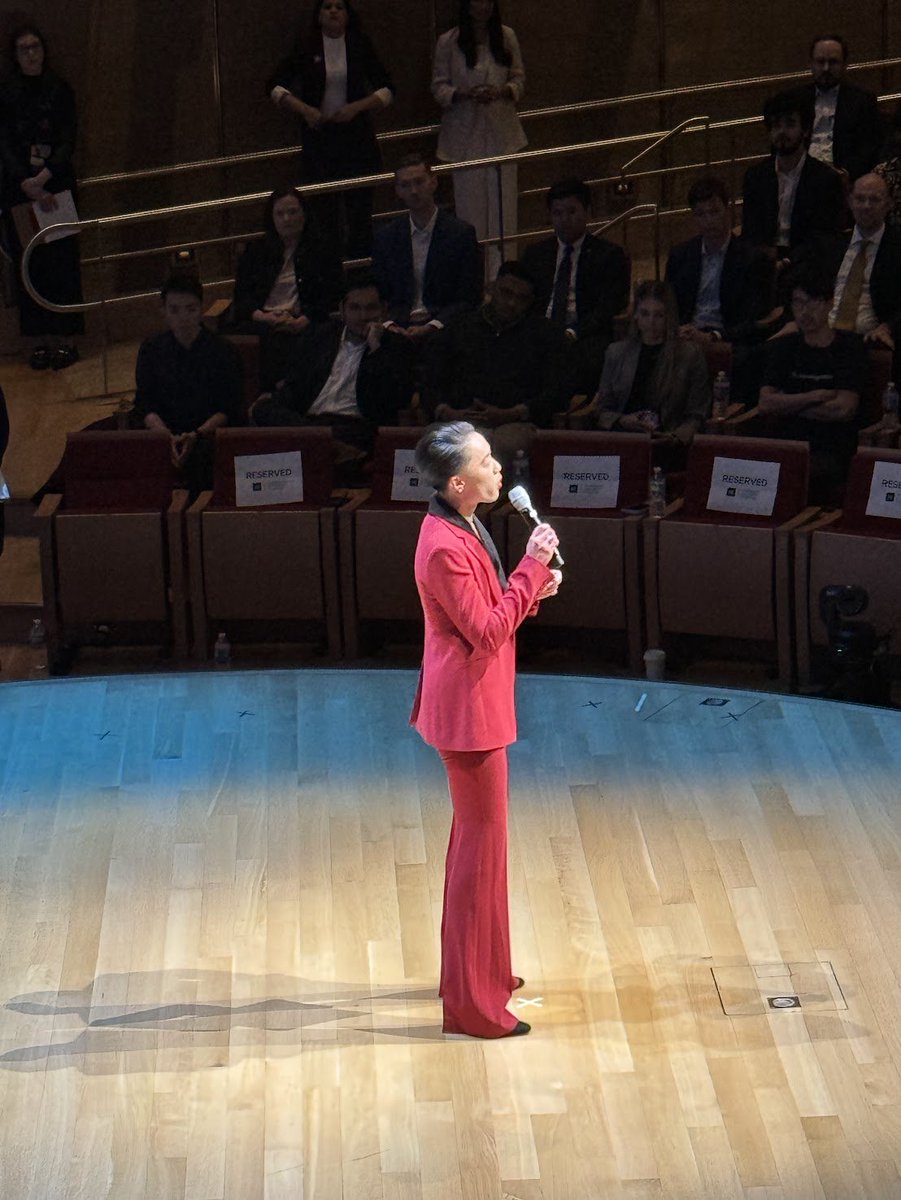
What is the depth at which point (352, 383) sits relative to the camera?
6.02 m

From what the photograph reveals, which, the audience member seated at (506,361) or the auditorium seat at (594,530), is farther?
the audience member seated at (506,361)

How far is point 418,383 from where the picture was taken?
623 cm

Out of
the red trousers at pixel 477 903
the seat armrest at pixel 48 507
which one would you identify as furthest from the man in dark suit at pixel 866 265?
the red trousers at pixel 477 903

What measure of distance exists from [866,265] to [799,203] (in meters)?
0.72

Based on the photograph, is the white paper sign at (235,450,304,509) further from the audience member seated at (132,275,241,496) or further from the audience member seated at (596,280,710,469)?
the audience member seated at (596,280,710,469)

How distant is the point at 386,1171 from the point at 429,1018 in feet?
1.65

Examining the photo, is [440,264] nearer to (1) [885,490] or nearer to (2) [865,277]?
(2) [865,277]

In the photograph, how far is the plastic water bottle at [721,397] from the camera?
584cm

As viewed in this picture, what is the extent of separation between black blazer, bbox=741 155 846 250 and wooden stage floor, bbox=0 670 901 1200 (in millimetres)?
2432

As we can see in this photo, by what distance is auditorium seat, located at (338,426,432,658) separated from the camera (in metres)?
5.49

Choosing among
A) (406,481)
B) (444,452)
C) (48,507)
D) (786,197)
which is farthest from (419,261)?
(444,452)

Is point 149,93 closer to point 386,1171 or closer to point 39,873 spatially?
point 39,873

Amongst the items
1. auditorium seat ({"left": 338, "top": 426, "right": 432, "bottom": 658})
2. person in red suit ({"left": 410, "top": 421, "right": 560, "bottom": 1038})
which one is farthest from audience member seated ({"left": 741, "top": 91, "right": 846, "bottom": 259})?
person in red suit ({"left": 410, "top": 421, "right": 560, "bottom": 1038})

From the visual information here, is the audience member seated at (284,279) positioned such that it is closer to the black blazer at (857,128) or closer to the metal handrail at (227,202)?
the metal handrail at (227,202)
